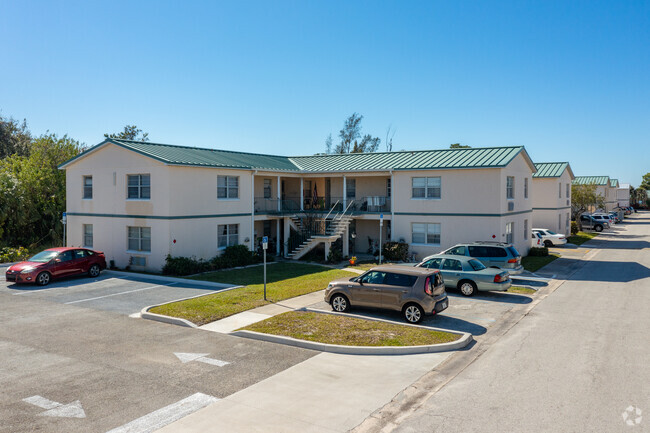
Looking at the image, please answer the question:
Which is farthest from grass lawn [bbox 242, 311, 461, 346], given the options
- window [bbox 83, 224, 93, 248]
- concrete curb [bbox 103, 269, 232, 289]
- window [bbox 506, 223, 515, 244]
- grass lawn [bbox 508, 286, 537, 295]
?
window [bbox 83, 224, 93, 248]

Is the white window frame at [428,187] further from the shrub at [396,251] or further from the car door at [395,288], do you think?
the car door at [395,288]

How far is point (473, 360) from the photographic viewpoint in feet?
36.7

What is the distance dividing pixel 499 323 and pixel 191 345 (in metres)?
8.95

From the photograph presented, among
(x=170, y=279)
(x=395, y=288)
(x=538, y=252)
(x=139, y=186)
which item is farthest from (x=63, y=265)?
(x=538, y=252)

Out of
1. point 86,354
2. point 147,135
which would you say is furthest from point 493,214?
point 147,135

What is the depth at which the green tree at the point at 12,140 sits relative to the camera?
161ft

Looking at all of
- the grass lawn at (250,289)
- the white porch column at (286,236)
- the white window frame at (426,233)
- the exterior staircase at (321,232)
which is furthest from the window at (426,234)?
the white porch column at (286,236)

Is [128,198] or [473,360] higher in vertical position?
[128,198]

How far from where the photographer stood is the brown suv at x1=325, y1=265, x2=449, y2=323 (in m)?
14.1

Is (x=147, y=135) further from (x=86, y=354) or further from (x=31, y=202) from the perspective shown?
(x=86, y=354)

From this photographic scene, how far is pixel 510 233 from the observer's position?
28.7 metres

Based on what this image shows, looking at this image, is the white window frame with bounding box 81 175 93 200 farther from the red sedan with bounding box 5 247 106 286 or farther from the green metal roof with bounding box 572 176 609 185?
the green metal roof with bounding box 572 176 609 185

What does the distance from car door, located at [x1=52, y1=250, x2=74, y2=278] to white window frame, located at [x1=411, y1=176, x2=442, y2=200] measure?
18.2 meters

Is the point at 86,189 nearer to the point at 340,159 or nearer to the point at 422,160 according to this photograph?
the point at 340,159
